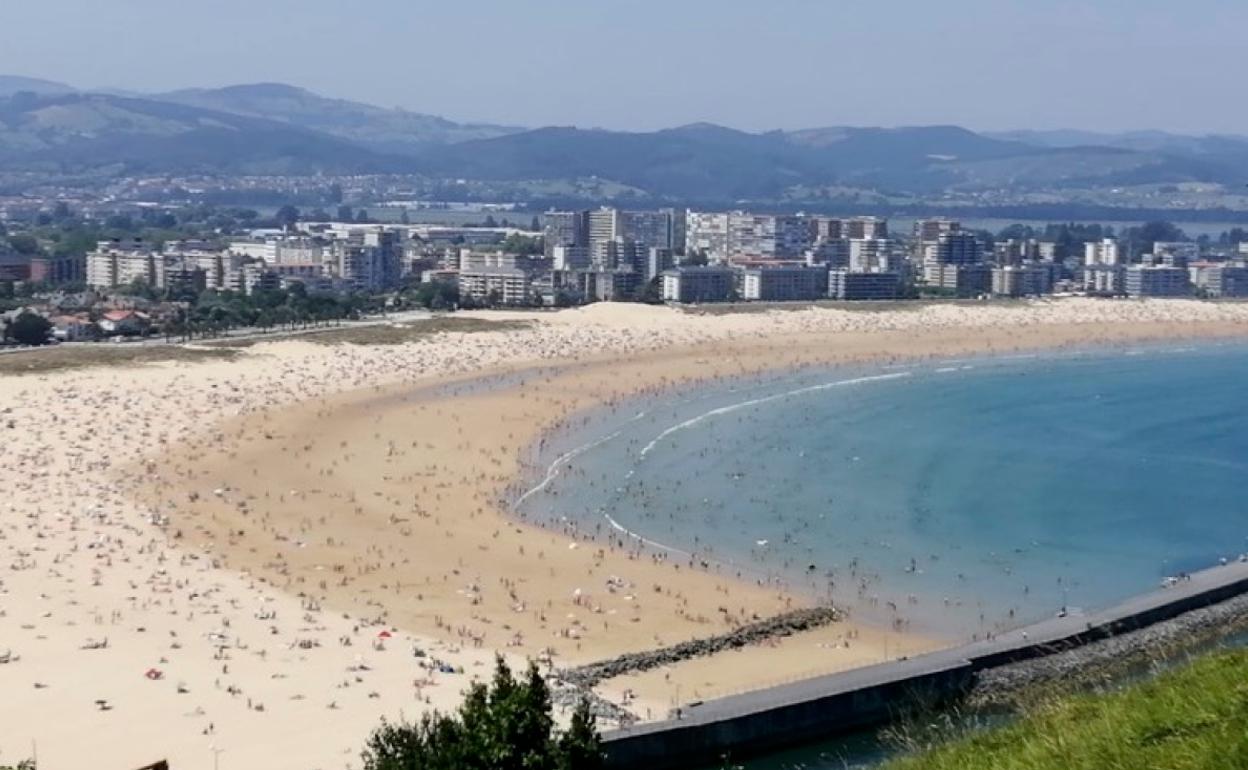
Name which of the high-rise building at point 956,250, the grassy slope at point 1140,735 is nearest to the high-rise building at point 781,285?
the high-rise building at point 956,250

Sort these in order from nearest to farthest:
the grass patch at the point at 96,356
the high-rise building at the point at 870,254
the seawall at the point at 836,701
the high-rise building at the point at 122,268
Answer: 1. the seawall at the point at 836,701
2. the grass patch at the point at 96,356
3. the high-rise building at the point at 122,268
4. the high-rise building at the point at 870,254

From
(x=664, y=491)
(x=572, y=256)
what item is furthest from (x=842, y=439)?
(x=572, y=256)

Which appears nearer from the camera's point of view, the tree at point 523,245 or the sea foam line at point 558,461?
the sea foam line at point 558,461

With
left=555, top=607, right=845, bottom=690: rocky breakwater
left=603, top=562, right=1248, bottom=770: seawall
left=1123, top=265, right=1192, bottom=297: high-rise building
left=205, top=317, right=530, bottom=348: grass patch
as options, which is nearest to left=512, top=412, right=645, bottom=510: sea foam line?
left=555, top=607, right=845, bottom=690: rocky breakwater

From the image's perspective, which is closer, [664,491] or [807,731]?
[807,731]

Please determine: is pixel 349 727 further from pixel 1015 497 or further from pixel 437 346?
pixel 437 346

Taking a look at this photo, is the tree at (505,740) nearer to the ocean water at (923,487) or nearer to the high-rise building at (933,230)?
the ocean water at (923,487)
